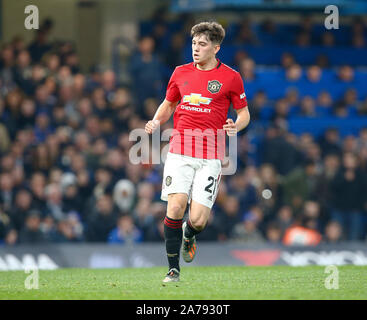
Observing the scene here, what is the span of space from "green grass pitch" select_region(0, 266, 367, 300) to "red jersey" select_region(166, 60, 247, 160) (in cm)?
142

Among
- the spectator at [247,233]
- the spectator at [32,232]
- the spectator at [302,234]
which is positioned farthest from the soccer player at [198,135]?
the spectator at [302,234]

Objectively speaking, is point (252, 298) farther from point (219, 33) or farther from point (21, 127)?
point (21, 127)

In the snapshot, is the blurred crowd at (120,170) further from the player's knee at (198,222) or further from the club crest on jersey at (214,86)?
the club crest on jersey at (214,86)

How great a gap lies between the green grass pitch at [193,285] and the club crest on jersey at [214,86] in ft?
6.60

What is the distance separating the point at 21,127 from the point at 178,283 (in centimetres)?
807

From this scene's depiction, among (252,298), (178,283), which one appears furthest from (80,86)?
(252,298)

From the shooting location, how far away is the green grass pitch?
308 inches

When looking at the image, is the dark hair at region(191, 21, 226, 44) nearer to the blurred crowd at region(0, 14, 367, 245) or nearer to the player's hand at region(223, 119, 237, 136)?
the player's hand at region(223, 119, 237, 136)

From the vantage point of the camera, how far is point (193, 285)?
340 inches

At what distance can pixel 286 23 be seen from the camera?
2194 cm

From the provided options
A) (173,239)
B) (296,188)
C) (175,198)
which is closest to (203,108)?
(175,198)

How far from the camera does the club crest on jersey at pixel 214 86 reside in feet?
29.3

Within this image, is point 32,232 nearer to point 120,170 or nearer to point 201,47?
point 120,170

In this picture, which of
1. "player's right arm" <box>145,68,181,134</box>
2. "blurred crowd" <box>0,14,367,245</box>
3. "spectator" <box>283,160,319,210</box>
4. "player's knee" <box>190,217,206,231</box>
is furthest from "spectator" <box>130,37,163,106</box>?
"player's knee" <box>190,217,206,231</box>
